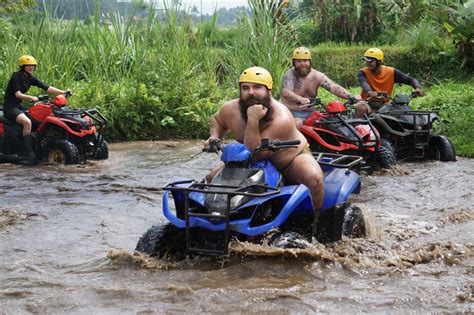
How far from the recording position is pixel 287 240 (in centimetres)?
552

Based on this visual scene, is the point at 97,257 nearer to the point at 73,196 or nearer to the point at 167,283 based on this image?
the point at 167,283

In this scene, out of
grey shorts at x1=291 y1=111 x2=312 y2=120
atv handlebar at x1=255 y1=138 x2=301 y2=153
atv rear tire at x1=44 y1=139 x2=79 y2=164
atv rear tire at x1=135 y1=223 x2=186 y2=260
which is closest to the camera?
atv handlebar at x1=255 y1=138 x2=301 y2=153

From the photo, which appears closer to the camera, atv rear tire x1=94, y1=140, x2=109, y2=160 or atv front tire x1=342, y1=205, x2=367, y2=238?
atv front tire x1=342, y1=205, x2=367, y2=238

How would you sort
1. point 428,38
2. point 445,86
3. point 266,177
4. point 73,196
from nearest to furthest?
point 266,177, point 73,196, point 445,86, point 428,38

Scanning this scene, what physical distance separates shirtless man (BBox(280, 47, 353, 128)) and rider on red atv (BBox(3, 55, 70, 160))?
342 centimetres

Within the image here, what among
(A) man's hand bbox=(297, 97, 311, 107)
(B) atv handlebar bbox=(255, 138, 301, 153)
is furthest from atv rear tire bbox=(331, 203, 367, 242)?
(A) man's hand bbox=(297, 97, 311, 107)

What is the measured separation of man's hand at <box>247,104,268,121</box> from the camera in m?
5.90

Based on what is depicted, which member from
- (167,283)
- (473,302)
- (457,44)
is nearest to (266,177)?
(167,283)

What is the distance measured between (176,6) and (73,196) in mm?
6283

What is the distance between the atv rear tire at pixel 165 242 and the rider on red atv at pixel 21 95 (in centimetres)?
628

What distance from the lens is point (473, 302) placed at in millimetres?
5047

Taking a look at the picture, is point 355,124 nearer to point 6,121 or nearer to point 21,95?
point 21,95

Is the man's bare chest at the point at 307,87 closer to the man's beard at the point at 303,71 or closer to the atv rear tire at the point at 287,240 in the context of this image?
the man's beard at the point at 303,71

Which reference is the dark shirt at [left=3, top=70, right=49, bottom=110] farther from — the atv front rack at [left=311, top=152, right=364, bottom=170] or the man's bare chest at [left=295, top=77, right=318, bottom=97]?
the atv front rack at [left=311, top=152, right=364, bottom=170]
